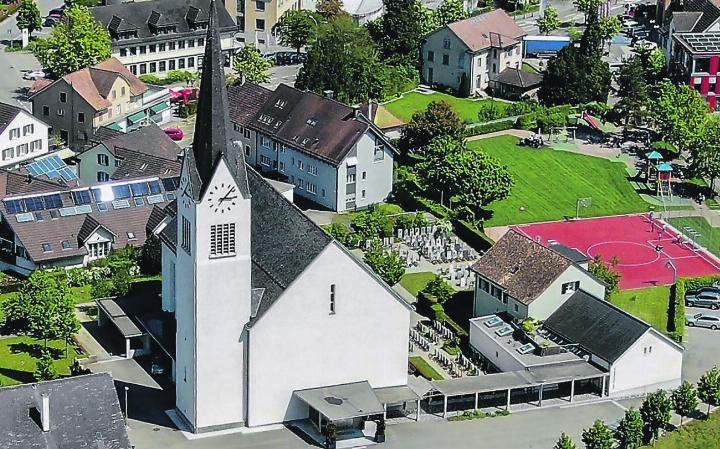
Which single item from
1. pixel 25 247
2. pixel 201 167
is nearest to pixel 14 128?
pixel 25 247

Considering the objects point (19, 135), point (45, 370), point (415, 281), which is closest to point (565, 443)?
point (45, 370)

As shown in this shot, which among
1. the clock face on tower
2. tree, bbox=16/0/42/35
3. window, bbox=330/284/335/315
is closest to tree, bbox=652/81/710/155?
window, bbox=330/284/335/315

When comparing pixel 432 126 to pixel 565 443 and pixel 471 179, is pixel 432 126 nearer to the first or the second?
pixel 471 179

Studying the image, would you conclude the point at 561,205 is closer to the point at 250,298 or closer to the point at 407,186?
the point at 407,186

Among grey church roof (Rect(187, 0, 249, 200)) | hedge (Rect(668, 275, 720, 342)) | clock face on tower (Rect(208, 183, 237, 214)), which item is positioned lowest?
hedge (Rect(668, 275, 720, 342))

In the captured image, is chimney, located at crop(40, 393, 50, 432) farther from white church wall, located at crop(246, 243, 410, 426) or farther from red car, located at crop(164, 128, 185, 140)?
red car, located at crop(164, 128, 185, 140)

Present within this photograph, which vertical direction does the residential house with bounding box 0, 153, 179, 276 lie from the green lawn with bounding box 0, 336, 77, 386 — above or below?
above

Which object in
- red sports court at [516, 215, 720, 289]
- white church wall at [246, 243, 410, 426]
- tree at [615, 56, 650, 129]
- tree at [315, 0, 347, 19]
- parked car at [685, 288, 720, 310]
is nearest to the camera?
white church wall at [246, 243, 410, 426]
